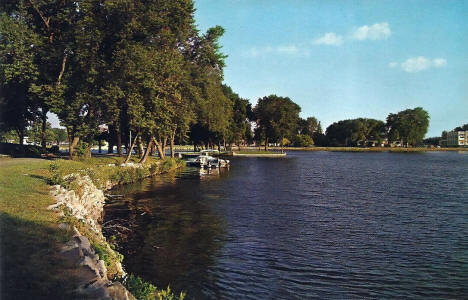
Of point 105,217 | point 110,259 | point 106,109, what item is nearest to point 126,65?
point 106,109

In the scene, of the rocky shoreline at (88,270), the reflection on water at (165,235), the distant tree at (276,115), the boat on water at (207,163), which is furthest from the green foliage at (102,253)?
the distant tree at (276,115)

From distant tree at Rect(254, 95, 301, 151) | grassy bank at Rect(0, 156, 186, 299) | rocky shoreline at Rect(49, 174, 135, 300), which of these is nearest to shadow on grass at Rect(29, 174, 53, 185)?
grassy bank at Rect(0, 156, 186, 299)

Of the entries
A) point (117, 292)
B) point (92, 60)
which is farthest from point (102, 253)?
point (92, 60)

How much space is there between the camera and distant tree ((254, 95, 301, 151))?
426 feet

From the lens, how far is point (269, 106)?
130m

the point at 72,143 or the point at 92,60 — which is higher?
the point at 92,60

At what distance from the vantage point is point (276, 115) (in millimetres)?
130375

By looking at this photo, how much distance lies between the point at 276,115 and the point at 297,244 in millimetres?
114060

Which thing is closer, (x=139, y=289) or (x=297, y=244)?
(x=139, y=289)

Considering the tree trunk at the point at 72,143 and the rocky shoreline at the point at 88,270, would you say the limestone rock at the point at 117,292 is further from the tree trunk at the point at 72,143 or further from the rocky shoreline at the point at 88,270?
the tree trunk at the point at 72,143

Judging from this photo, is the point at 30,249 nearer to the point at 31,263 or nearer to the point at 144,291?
the point at 31,263

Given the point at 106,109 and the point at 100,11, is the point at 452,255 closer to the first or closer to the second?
the point at 106,109

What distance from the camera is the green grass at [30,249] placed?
7.75 metres

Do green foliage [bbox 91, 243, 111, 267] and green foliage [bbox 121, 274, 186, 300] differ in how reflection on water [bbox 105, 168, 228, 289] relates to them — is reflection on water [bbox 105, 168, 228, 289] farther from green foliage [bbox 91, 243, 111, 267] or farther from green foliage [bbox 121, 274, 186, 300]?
green foliage [bbox 121, 274, 186, 300]
